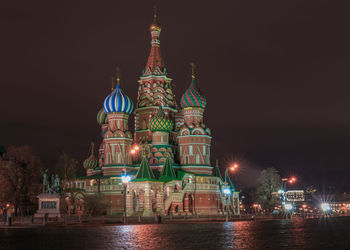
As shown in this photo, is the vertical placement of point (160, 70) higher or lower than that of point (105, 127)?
higher

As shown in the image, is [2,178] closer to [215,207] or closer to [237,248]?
[215,207]

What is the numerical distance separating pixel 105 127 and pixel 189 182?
80.6 ft

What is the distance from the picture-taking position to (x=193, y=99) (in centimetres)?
6962

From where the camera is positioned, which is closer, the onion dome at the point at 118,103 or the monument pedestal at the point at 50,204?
the monument pedestal at the point at 50,204

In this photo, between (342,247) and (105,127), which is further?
(105,127)

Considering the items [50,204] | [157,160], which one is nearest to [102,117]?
[157,160]

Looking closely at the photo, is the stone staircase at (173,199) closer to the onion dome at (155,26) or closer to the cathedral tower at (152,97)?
the cathedral tower at (152,97)

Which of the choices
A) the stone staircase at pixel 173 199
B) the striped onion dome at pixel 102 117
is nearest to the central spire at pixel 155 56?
the striped onion dome at pixel 102 117

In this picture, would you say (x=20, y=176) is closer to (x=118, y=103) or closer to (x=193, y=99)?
(x=118, y=103)

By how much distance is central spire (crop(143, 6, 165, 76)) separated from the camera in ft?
249

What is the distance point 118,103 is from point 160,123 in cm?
768

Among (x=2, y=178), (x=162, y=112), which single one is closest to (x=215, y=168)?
(x=162, y=112)

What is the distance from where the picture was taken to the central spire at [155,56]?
2992 inches

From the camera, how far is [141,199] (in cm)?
5909
